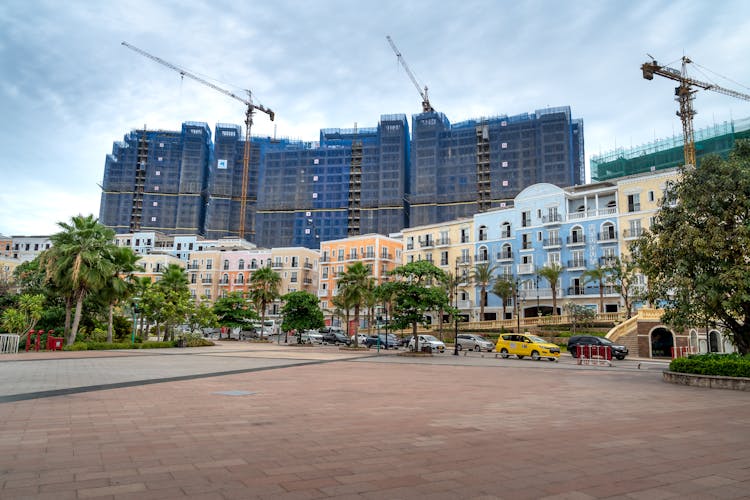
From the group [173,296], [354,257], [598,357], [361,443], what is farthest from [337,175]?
[361,443]

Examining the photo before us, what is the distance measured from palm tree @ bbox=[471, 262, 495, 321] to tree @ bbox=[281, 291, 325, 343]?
21189mm

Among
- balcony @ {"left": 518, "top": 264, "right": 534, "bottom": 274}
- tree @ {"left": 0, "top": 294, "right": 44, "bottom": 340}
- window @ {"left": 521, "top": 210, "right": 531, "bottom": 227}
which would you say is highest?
window @ {"left": 521, "top": 210, "right": 531, "bottom": 227}

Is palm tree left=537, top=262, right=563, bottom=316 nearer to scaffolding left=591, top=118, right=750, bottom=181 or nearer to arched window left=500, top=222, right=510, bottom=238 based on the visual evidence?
arched window left=500, top=222, right=510, bottom=238

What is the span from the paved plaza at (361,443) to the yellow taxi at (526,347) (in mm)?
18518

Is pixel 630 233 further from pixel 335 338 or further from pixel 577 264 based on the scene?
pixel 335 338

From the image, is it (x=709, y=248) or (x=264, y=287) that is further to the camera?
(x=264, y=287)

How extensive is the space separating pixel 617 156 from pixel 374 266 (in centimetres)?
4805

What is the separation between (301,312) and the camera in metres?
52.5

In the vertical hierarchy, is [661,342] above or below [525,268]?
below

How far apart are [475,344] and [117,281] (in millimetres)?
29017

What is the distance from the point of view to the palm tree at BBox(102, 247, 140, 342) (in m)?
35.6

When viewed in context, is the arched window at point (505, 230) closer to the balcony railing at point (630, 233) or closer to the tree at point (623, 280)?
the balcony railing at point (630, 233)

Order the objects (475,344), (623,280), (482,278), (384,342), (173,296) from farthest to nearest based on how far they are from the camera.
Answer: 1. (482,278)
2. (623,280)
3. (384,342)
4. (475,344)
5. (173,296)

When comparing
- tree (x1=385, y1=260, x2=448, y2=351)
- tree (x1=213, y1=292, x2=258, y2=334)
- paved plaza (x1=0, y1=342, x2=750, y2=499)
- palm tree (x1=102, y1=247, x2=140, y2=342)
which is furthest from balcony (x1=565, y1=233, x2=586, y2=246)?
paved plaza (x1=0, y1=342, x2=750, y2=499)
